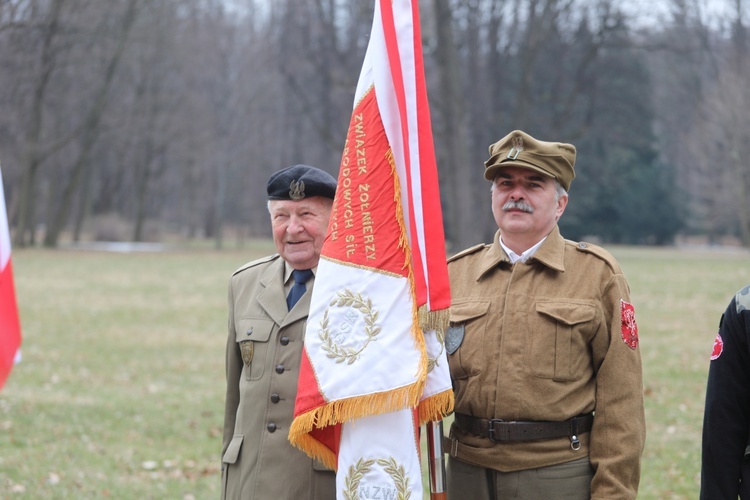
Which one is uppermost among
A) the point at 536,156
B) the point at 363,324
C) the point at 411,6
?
the point at 411,6

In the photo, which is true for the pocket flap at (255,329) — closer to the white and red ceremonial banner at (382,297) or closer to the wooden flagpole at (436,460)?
the white and red ceremonial banner at (382,297)

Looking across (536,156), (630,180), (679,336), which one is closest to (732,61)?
(630,180)

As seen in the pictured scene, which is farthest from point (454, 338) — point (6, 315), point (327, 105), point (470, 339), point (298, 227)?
point (327, 105)

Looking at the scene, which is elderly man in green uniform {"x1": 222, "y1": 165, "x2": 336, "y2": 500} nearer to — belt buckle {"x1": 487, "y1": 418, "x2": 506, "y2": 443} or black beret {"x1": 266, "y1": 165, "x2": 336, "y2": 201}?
black beret {"x1": 266, "y1": 165, "x2": 336, "y2": 201}

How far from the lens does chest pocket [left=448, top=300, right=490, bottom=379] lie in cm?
351

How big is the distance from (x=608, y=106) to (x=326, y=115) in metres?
16.7

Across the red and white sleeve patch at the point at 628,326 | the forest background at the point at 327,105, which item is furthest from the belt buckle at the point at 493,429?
the forest background at the point at 327,105

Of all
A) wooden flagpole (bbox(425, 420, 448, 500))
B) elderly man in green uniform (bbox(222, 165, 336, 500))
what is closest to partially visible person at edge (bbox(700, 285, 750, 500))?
wooden flagpole (bbox(425, 420, 448, 500))

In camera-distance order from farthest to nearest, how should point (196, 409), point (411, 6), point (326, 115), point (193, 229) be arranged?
point (193, 229) < point (326, 115) < point (196, 409) < point (411, 6)

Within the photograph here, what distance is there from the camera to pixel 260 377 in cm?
361

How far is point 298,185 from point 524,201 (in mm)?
868

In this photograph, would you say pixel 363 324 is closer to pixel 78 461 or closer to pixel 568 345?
pixel 568 345

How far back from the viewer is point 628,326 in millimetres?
3443

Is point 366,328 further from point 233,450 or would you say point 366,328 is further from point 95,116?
point 95,116
